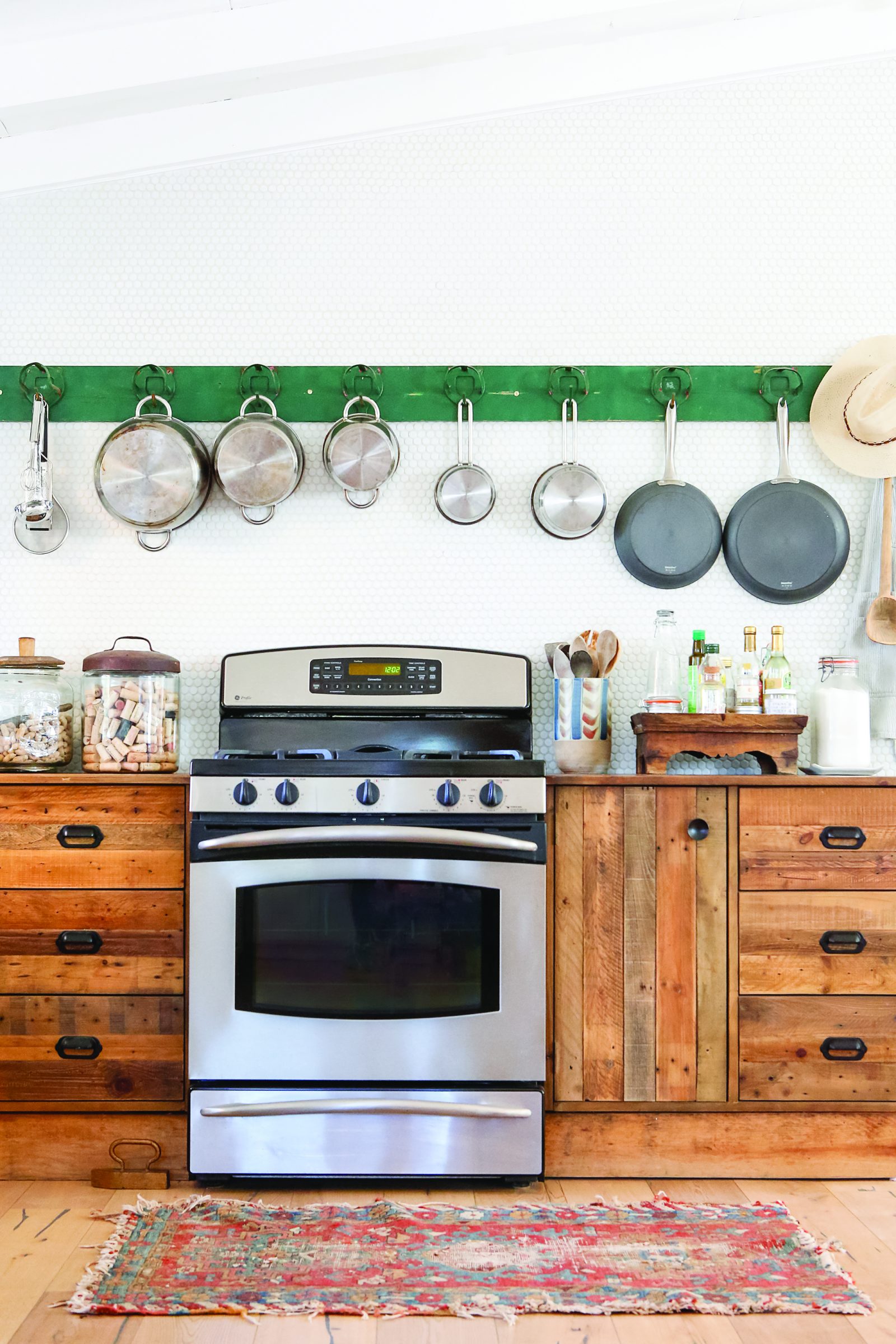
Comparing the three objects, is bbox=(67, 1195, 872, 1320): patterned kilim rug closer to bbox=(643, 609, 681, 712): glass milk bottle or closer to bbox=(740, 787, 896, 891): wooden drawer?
bbox=(740, 787, 896, 891): wooden drawer

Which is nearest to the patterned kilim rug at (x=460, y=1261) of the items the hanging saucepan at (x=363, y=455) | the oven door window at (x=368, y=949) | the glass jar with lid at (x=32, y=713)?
the oven door window at (x=368, y=949)

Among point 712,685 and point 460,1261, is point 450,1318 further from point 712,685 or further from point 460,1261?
point 712,685

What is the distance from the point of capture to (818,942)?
2438 mm

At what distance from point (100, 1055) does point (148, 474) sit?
1486 mm

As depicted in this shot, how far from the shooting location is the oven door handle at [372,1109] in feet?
7.59

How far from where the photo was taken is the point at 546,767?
2873 millimetres

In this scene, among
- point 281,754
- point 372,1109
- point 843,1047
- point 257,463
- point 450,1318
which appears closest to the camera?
point 450,1318

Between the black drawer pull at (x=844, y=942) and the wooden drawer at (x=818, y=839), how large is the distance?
0.34 ft

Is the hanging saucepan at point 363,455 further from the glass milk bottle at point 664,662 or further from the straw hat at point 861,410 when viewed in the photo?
the straw hat at point 861,410
